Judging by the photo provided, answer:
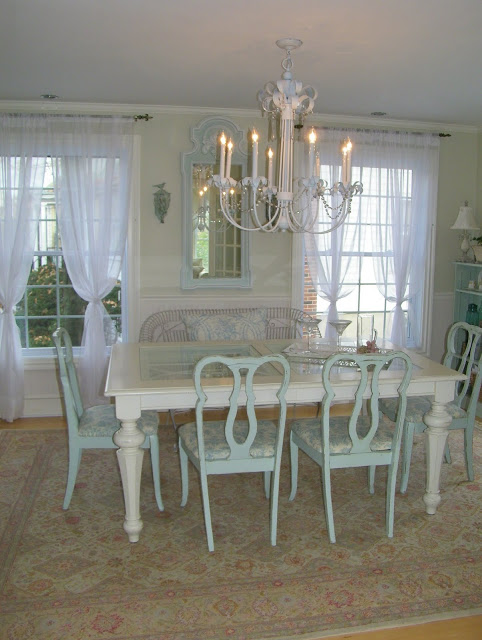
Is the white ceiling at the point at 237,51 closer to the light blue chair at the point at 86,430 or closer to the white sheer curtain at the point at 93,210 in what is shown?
the white sheer curtain at the point at 93,210

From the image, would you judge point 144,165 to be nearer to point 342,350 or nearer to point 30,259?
point 30,259

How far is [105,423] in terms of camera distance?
3.36 metres

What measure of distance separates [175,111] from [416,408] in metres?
3.01

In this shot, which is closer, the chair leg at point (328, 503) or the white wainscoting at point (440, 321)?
the chair leg at point (328, 503)

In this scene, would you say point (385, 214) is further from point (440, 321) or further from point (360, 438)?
point (360, 438)

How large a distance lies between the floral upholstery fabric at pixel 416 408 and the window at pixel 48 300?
7.71 feet

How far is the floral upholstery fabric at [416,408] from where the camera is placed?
351cm

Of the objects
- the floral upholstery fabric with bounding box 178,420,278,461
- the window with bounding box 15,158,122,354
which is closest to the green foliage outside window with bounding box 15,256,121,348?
the window with bounding box 15,158,122,354

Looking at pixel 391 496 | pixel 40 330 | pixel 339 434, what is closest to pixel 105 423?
pixel 339 434

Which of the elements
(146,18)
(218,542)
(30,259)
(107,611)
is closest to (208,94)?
(146,18)

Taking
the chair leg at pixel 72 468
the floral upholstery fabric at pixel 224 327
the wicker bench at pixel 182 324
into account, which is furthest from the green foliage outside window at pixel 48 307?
the chair leg at pixel 72 468

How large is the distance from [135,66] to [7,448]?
2696mm

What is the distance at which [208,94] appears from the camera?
4527 millimetres

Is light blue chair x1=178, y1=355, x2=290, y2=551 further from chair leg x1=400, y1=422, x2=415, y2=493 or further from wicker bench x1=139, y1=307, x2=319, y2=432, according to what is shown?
wicker bench x1=139, y1=307, x2=319, y2=432
